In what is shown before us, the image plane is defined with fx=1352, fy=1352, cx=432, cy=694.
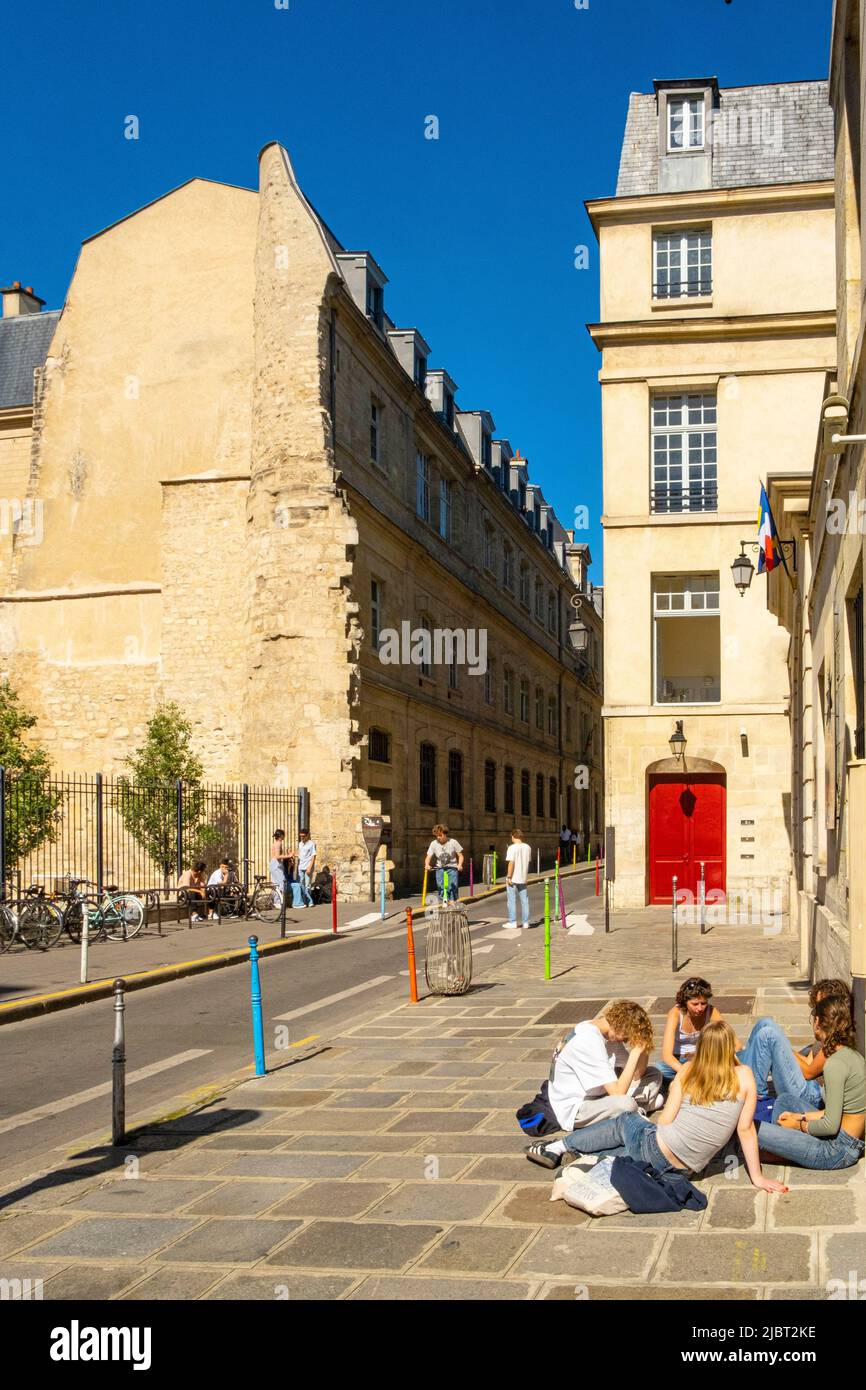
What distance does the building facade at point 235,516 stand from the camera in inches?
1141

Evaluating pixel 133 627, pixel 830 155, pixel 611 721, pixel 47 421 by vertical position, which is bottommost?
pixel 611 721

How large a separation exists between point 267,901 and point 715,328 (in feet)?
44.7

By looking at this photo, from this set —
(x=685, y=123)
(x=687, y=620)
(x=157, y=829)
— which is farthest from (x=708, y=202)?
(x=157, y=829)

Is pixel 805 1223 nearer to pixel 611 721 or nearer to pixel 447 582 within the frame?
pixel 611 721

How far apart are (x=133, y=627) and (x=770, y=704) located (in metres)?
14.9

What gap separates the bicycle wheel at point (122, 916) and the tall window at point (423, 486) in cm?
1921

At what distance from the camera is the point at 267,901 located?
86.1 ft

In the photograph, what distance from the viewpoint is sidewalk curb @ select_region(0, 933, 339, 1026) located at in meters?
13.4

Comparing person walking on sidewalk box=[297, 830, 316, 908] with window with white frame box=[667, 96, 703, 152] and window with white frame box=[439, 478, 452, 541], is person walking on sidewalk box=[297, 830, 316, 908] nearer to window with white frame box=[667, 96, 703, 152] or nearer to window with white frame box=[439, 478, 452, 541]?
window with white frame box=[667, 96, 703, 152]

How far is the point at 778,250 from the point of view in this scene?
972 inches

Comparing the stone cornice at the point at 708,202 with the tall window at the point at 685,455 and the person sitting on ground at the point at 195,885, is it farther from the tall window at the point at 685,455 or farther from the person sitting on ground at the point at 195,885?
the person sitting on ground at the point at 195,885

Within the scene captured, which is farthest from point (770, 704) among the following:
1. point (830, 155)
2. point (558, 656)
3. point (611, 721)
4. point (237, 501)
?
point (558, 656)

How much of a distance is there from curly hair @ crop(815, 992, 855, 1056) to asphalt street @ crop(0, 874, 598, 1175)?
4137 millimetres
